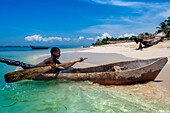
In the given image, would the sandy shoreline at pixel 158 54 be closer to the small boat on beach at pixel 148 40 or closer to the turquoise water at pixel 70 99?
the small boat on beach at pixel 148 40

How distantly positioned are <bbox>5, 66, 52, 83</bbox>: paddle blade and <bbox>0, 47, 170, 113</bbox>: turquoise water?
1.69ft

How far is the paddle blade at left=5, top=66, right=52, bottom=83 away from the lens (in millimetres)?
4703

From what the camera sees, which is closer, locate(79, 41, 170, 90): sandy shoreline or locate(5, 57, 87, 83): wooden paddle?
locate(5, 57, 87, 83): wooden paddle

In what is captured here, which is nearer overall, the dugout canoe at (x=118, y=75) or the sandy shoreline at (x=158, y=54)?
the dugout canoe at (x=118, y=75)

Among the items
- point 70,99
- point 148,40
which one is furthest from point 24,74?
point 148,40

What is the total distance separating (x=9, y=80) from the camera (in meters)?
4.71

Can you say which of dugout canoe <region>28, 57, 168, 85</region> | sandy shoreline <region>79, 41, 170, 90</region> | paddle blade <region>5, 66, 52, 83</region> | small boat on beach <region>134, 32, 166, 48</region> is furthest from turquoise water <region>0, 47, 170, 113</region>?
small boat on beach <region>134, 32, 166, 48</region>

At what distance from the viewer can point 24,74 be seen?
4887 mm

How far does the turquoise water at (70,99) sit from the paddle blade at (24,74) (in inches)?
20.3

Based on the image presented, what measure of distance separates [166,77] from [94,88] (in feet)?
12.1

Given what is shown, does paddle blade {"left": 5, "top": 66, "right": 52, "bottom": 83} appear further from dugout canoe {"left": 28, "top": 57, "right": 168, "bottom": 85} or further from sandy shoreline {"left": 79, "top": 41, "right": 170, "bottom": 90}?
sandy shoreline {"left": 79, "top": 41, "right": 170, "bottom": 90}

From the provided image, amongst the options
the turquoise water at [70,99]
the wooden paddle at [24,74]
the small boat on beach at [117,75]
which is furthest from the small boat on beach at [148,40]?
the wooden paddle at [24,74]

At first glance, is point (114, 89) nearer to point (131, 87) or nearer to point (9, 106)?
point (131, 87)

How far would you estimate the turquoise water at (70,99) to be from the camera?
348cm
